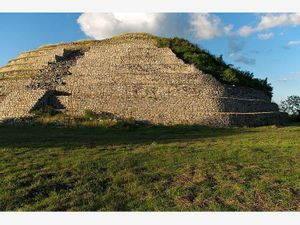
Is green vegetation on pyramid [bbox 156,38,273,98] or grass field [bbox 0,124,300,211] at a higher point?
green vegetation on pyramid [bbox 156,38,273,98]

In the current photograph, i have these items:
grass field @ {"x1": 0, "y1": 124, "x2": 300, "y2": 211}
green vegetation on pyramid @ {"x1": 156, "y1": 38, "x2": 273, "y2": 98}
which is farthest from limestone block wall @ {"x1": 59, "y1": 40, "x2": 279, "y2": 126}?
grass field @ {"x1": 0, "y1": 124, "x2": 300, "y2": 211}

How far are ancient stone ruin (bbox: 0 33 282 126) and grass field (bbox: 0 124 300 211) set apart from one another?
12890 mm

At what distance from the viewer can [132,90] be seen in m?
31.7

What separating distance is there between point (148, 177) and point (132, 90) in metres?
20.9

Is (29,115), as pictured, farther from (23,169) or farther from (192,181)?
(192,181)

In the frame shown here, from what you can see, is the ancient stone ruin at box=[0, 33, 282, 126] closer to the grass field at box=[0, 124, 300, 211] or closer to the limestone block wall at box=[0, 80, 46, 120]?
the limestone block wall at box=[0, 80, 46, 120]

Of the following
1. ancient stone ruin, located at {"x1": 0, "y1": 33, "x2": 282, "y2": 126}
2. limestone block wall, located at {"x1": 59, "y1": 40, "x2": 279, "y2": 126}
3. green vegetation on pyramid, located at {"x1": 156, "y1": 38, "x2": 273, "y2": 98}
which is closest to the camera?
limestone block wall, located at {"x1": 59, "y1": 40, "x2": 279, "y2": 126}

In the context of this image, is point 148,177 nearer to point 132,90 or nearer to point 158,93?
point 158,93

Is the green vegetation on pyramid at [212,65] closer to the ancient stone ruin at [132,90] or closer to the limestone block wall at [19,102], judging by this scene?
the ancient stone ruin at [132,90]

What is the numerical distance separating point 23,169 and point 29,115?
17.4 meters

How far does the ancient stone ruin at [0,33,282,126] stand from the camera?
2967 cm

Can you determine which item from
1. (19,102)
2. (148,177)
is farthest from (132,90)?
(148,177)

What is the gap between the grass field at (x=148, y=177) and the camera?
9078 mm

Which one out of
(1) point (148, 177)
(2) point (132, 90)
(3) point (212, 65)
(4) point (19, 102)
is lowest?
(1) point (148, 177)
